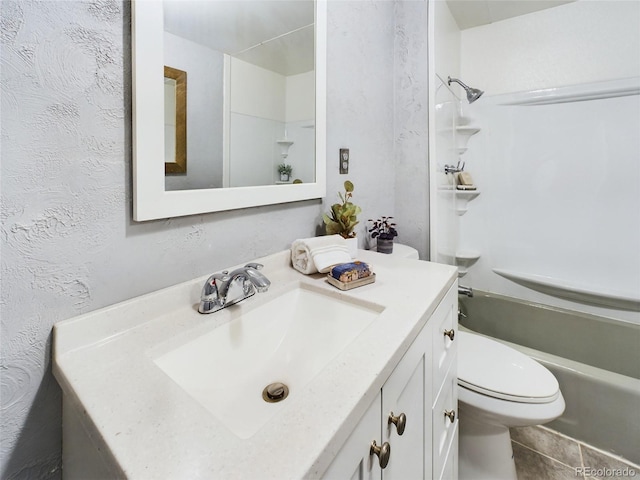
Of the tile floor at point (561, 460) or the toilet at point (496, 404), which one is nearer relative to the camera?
the toilet at point (496, 404)

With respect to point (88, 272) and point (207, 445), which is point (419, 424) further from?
point (88, 272)

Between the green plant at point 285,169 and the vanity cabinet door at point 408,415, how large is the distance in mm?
626

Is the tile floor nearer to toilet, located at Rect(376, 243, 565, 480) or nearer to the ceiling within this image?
toilet, located at Rect(376, 243, 565, 480)

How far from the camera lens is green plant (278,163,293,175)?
3.25 ft

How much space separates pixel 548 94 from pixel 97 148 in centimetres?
237

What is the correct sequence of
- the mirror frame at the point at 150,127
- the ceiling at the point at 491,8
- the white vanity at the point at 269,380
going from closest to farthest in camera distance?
the white vanity at the point at 269,380
the mirror frame at the point at 150,127
the ceiling at the point at 491,8

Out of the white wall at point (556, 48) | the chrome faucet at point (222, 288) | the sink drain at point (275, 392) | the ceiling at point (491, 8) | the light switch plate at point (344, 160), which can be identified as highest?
the ceiling at point (491, 8)

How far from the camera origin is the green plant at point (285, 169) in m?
0.99

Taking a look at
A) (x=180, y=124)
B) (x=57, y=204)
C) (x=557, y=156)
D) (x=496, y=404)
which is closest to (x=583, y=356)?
(x=496, y=404)

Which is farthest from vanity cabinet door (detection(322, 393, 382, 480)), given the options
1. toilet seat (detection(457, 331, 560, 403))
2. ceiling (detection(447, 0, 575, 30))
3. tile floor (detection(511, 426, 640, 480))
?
ceiling (detection(447, 0, 575, 30))

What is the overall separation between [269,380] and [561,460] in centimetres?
154

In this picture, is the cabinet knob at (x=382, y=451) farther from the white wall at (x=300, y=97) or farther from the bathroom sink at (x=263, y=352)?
the white wall at (x=300, y=97)

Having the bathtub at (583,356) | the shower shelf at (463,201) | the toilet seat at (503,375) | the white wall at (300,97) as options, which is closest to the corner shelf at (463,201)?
the shower shelf at (463,201)

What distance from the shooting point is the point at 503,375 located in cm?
120
